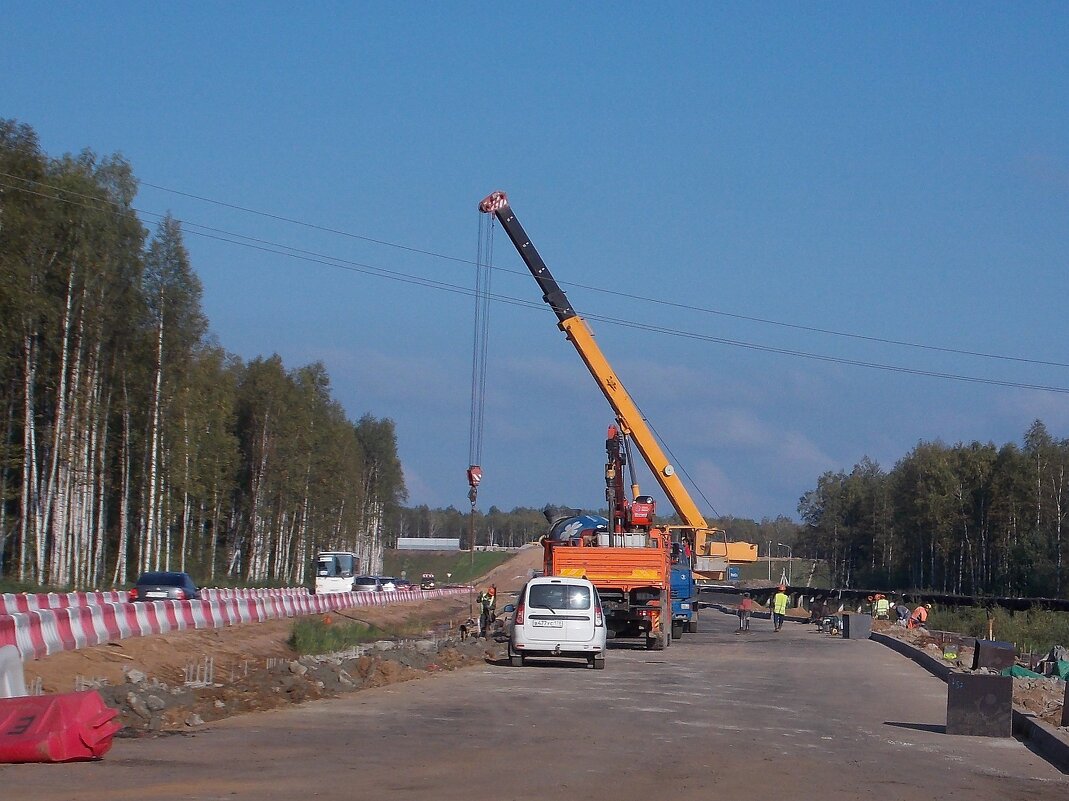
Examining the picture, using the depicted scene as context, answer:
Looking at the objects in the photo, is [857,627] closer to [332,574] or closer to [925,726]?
[925,726]

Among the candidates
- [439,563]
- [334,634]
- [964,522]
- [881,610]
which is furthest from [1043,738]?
Answer: [439,563]

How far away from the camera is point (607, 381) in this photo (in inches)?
1839

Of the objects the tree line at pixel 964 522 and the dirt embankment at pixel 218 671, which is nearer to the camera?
the dirt embankment at pixel 218 671

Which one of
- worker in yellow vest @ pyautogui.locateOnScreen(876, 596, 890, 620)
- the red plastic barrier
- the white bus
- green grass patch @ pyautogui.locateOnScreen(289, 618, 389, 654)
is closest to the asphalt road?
the red plastic barrier

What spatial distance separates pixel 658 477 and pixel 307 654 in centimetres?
1966

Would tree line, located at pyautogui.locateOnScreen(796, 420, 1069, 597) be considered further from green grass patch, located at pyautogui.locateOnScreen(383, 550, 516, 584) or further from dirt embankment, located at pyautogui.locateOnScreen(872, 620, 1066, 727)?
dirt embankment, located at pyautogui.locateOnScreen(872, 620, 1066, 727)

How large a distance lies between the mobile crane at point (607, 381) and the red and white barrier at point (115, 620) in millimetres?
12885

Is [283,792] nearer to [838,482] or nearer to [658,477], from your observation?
[658,477]

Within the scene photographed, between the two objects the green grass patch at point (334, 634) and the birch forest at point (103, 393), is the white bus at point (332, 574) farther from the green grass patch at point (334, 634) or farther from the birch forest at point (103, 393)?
the green grass patch at point (334, 634)

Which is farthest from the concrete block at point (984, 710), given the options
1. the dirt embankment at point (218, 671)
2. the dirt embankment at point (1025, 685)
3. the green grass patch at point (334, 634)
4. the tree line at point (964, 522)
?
the tree line at point (964, 522)

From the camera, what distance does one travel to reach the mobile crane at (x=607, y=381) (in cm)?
4633

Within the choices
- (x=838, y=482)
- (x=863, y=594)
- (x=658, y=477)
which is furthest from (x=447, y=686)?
(x=838, y=482)

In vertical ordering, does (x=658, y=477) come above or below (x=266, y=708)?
above

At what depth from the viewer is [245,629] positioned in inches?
1271
